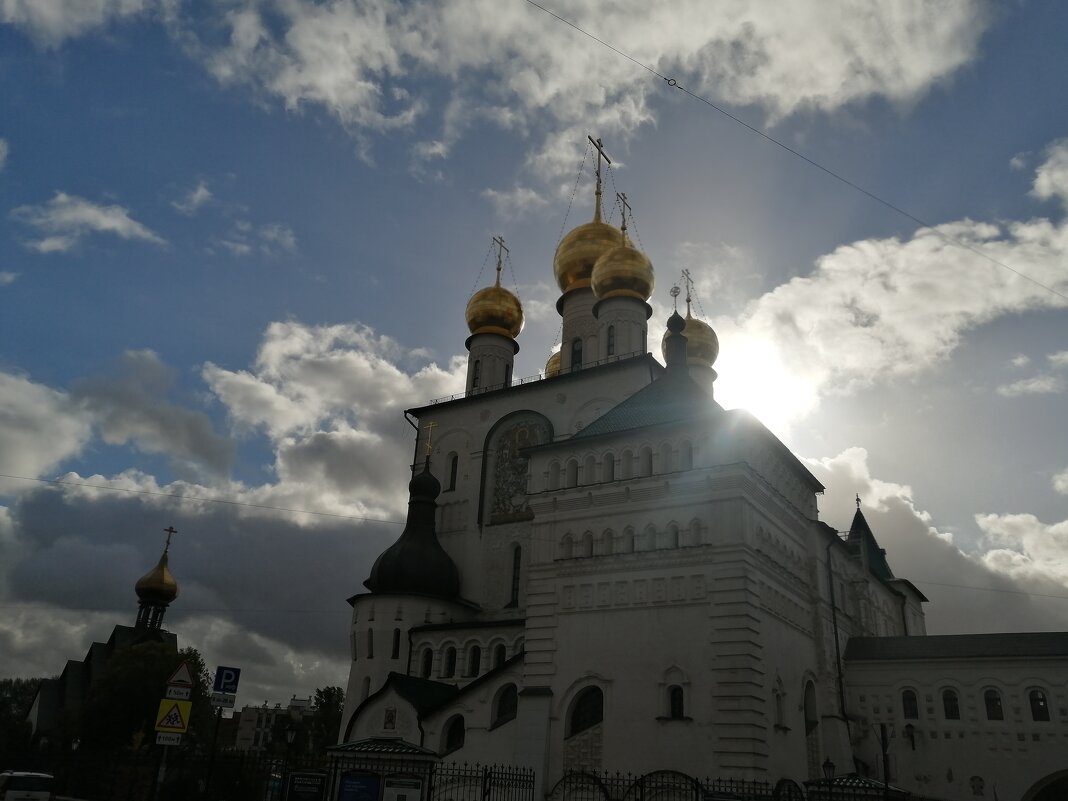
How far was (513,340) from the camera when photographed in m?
39.8

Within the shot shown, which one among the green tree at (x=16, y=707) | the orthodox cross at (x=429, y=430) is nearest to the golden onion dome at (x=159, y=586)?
the green tree at (x=16, y=707)

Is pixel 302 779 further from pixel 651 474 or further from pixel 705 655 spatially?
pixel 651 474

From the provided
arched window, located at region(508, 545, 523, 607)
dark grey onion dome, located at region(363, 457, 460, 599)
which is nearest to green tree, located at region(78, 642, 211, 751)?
dark grey onion dome, located at region(363, 457, 460, 599)

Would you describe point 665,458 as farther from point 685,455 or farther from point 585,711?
point 585,711

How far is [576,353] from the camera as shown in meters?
36.6

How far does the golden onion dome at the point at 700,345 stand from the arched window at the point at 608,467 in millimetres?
16754

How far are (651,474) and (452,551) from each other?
1337 centimetres

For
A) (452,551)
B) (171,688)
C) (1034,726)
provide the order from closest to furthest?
(171,688) → (1034,726) → (452,551)

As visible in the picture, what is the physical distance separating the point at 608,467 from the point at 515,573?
9.84m

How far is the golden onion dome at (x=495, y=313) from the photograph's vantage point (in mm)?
39531

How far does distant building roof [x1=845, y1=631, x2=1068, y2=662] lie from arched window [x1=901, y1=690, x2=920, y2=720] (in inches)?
39.9

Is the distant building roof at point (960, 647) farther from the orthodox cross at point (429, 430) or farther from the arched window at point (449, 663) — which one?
the orthodox cross at point (429, 430)

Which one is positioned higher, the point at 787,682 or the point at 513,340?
the point at 513,340

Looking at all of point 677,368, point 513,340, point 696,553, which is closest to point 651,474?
point 696,553
